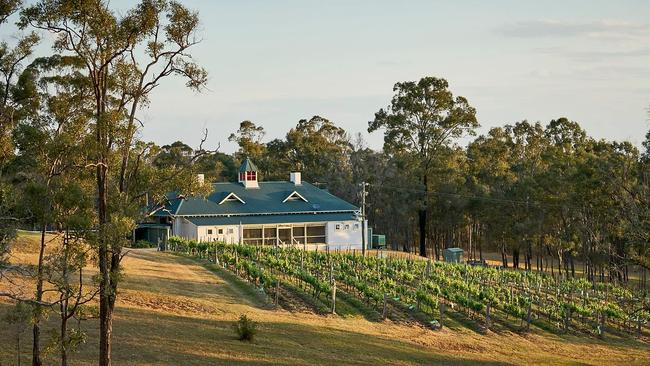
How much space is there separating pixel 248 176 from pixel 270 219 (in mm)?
5635

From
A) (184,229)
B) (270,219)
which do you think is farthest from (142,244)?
(270,219)

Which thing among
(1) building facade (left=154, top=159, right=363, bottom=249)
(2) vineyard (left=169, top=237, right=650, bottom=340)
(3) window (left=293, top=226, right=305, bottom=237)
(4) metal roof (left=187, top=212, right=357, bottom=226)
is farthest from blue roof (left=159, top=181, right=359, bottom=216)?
(2) vineyard (left=169, top=237, right=650, bottom=340)

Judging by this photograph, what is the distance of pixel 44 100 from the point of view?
22578mm

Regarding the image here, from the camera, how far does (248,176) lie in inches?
2322

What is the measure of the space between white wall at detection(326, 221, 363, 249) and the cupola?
7.35 m

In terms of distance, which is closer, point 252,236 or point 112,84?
point 112,84

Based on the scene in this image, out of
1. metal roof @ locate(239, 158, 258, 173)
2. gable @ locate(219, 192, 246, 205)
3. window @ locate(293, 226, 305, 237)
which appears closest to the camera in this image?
window @ locate(293, 226, 305, 237)

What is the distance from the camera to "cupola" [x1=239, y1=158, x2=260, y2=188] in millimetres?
58844

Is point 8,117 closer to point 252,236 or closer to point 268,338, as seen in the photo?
point 268,338

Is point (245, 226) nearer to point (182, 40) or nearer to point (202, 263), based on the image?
point (202, 263)

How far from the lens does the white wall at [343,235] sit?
2165 inches

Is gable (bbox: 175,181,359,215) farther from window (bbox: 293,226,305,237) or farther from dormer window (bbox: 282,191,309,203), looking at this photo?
window (bbox: 293,226,305,237)

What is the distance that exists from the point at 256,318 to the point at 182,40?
13.2 meters

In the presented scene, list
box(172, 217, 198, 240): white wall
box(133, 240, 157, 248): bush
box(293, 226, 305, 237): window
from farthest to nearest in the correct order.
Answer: box(293, 226, 305, 237): window → box(172, 217, 198, 240): white wall → box(133, 240, 157, 248): bush
